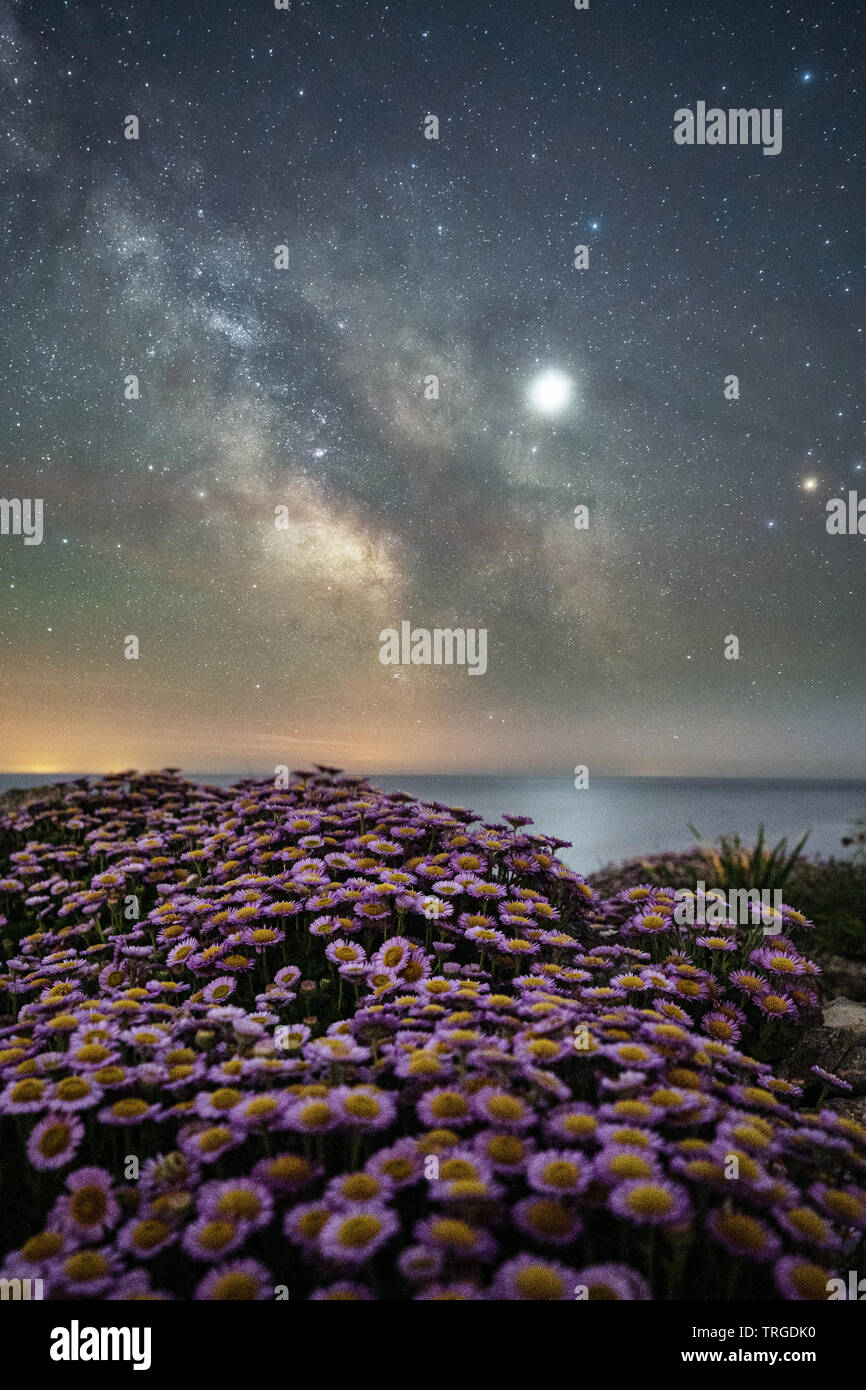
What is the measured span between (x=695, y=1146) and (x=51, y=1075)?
6.26 feet

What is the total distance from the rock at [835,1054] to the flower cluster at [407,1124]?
10 centimetres

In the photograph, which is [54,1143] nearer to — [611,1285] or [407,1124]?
[407,1124]

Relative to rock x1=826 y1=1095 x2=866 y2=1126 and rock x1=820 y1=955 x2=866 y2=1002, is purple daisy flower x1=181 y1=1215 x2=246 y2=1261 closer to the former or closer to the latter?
rock x1=826 y1=1095 x2=866 y2=1126

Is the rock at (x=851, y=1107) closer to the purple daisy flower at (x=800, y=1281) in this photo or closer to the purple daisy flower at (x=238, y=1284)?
the purple daisy flower at (x=800, y=1281)

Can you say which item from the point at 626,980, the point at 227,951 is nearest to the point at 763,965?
the point at 626,980

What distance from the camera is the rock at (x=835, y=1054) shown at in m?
3.36

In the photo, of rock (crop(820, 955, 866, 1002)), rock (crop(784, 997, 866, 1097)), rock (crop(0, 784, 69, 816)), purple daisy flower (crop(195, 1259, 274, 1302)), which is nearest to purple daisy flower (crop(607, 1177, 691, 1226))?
purple daisy flower (crop(195, 1259, 274, 1302))

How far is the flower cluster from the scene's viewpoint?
1536 mm

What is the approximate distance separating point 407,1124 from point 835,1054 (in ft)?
8.52

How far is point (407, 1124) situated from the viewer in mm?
1971

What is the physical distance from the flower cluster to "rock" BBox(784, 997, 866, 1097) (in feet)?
0.31

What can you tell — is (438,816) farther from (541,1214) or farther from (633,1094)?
(541,1214)

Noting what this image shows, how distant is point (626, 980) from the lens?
3.07 m

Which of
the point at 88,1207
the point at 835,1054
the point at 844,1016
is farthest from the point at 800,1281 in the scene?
the point at 844,1016
